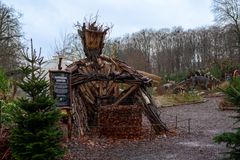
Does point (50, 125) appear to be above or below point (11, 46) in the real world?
below

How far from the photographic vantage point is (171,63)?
4941 cm

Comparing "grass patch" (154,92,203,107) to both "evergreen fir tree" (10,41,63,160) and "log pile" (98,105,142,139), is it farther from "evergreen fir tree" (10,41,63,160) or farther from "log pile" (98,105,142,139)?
"evergreen fir tree" (10,41,63,160)

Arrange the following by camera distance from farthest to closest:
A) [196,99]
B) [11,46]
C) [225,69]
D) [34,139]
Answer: [225,69]
[11,46]
[196,99]
[34,139]

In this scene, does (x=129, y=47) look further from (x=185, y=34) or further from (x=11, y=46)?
(x=11, y=46)

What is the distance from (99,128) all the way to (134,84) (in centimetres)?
200

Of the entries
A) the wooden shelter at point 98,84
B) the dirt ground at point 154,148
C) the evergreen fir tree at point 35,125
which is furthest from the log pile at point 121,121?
the evergreen fir tree at point 35,125

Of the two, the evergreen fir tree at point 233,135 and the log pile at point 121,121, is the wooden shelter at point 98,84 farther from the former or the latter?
the evergreen fir tree at point 233,135

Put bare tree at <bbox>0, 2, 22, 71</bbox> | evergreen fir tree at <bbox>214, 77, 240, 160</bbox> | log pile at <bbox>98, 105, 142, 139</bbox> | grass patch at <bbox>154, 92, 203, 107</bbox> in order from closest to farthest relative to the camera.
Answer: evergreen fir tree at <bbox>214, 77, 240, 160</bbox>
log pile at <bbox>98, 105, 142, 139</bbox>
grass patch at <bbox>154, 92, 203, 107</bbox>
bare tree at <bbox>0, 2, 22, 71</bbox>

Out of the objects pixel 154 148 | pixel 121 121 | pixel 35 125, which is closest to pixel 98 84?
pixel 121 121

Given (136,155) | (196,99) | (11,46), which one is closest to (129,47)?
(11,46)

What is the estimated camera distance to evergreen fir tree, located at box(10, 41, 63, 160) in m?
7.30

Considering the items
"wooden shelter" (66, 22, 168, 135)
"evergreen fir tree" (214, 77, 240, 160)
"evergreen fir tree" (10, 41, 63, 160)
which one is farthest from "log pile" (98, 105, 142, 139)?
"evergreen fir tree" (214, 77, 240, 160)

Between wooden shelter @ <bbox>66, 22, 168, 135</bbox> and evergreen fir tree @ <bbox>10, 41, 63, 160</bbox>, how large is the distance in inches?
166

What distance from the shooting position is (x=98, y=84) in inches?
555
